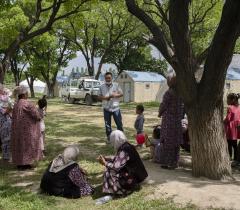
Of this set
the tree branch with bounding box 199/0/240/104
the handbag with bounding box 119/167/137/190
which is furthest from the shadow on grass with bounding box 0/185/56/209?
the tree branch with bounding box 199/0/240/104

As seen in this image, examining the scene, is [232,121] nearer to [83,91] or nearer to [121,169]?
[121,169]

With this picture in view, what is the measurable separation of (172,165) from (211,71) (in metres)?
2.10

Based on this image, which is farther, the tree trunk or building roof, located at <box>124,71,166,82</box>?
building roof, located at <box>124,71,166,82</box>

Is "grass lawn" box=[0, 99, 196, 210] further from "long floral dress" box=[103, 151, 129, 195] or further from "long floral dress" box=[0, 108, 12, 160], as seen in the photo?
"long floral dress" box=[0, 108, 12, 160]

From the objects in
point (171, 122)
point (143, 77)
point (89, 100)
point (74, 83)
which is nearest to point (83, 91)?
point (89, 100)

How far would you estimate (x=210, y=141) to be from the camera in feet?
24.8

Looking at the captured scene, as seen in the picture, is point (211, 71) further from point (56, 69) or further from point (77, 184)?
point (56, 69)

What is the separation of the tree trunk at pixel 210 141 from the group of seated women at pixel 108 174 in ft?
4.16

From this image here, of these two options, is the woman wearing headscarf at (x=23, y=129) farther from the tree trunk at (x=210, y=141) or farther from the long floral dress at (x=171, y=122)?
the tree trunk at (x=210, y=141)

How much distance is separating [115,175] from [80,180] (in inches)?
24.0

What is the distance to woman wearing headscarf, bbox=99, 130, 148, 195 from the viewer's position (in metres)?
6.67

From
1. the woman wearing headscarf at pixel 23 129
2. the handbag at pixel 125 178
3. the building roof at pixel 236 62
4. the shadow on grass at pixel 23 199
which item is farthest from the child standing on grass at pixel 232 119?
the building roof at pixel 236 62

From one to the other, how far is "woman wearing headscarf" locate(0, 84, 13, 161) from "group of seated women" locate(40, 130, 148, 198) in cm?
261

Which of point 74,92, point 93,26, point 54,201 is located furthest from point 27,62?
point 54,201
